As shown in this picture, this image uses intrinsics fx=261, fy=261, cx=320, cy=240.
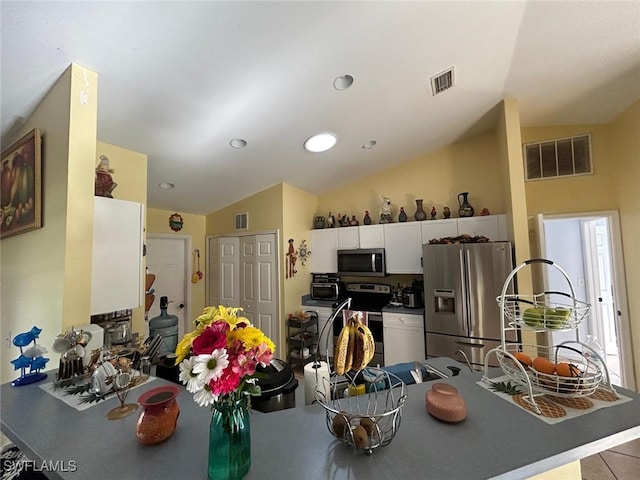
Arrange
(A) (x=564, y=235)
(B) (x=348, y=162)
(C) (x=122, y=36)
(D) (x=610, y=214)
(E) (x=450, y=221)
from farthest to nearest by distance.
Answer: (A) (x=564, y=235) → (B) (x=348, y=162) → (E) (x=450, y=221) → (D) (x=610, y=214) → (C) (x=122, y=36)

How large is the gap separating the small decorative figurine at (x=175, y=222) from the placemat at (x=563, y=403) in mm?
4088

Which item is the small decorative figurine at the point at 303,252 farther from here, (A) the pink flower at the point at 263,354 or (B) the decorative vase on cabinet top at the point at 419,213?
(A) the pink flower at the point at 263,354

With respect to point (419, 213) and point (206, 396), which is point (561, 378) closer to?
point (206, 396)

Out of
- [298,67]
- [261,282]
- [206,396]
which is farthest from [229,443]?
[261,282]

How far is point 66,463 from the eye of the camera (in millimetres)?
736

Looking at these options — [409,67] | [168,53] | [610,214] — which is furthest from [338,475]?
[610,214]

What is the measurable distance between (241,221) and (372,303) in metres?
2.33

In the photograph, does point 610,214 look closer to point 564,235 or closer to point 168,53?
point 564,235

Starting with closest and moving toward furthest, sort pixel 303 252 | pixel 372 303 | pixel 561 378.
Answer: pixel 561 378 < pixel 372 303 < pixel 303 252

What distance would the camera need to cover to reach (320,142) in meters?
2.91

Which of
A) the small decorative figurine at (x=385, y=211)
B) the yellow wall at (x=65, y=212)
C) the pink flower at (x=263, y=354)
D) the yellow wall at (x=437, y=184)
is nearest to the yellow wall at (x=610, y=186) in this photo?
the yellow wall at (x=437, y=184)

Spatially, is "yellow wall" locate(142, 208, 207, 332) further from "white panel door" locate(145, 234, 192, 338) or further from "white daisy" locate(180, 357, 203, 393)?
"white daisy" locate(180, 357, 203, 393)

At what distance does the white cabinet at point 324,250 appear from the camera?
3.98 metres

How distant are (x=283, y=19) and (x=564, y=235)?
4.75 metres
